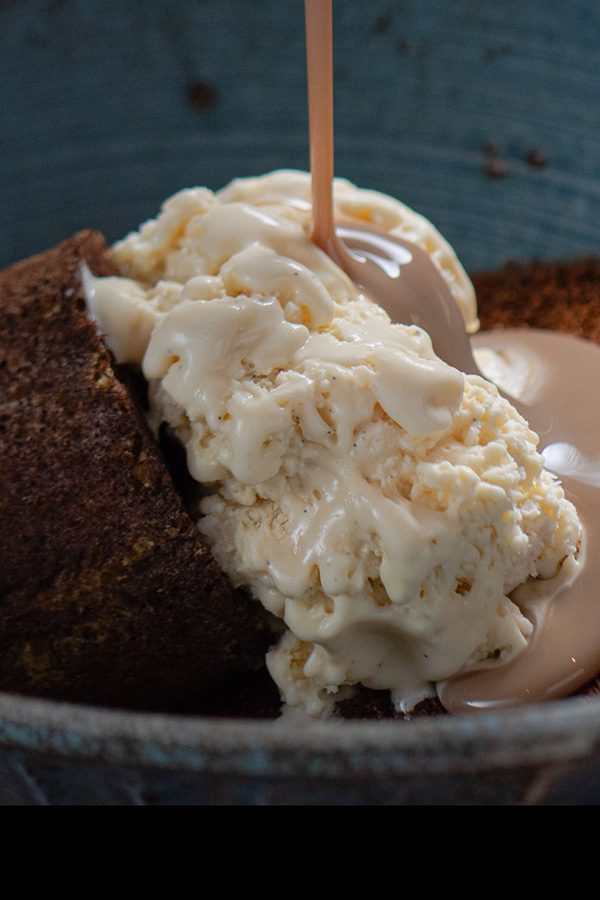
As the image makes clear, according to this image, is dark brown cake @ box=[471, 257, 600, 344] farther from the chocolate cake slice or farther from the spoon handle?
the chocolate cake slice

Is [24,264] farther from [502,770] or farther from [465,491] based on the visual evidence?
[502,770]

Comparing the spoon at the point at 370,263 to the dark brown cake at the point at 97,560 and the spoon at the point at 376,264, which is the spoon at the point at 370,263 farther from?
the dark brown cake at the point at 97,560

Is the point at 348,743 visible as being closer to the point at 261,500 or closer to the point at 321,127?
the point at 261,500

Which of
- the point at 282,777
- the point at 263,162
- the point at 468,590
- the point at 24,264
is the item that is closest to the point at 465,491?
the point at 468,590

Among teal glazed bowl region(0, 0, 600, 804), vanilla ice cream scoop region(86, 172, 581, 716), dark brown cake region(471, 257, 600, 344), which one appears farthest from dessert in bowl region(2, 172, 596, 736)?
teal glazed bowl region(0, 0, 600, 804)

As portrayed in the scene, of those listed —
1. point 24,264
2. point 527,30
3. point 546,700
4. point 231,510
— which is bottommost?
point 546,700

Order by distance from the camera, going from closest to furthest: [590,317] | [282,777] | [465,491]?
[282,777]
[465,491]
[590,317]

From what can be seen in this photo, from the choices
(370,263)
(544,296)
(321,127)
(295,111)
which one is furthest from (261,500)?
(295,111)
